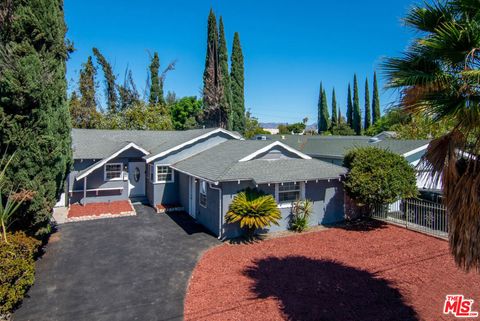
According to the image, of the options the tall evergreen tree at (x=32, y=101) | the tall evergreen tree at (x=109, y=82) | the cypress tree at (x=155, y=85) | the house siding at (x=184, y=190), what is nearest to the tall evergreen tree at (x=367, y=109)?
the cypress tree at (x=155, y=85)

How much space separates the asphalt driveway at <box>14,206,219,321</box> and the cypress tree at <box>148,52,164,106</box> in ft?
113

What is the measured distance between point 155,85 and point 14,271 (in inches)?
1674

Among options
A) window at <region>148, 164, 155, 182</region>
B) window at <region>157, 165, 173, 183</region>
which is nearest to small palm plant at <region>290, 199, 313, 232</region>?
window at <region>157, 165, 173, 183</region>

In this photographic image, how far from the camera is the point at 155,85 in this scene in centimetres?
4669

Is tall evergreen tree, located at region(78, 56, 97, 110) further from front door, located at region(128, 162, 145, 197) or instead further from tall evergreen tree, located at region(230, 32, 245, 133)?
front door, located at region(128, 162, 145, 197)

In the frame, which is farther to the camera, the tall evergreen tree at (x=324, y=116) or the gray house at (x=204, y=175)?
the tall evergreen tree at (x=324, y=116)

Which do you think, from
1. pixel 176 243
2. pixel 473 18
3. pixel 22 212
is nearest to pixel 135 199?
pixel 176 243

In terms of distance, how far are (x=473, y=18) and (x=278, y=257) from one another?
867cm

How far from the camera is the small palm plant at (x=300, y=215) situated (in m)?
13.8

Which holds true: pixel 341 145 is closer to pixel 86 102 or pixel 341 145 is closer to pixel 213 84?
pixel 213 84

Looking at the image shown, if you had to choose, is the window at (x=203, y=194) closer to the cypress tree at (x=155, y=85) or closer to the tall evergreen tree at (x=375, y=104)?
the cypress tree at (x=155, y=85)

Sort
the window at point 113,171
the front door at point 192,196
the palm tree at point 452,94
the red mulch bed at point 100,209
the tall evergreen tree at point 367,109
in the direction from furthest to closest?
the tall evergreen tree at point 367,109, the window at point 113,171, the red mulch bed at point 100,209, the front door at point 192,196, the palm tree at point 452,94

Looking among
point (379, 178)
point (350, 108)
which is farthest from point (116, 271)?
point (350, 108)

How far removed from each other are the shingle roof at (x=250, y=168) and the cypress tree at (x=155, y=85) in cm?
3192
